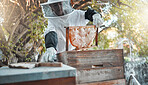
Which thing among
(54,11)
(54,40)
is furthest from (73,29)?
(54,11)

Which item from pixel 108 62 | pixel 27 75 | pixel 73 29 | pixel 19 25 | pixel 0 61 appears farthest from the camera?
pixel 19 25

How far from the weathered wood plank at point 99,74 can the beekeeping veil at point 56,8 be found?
803 mm

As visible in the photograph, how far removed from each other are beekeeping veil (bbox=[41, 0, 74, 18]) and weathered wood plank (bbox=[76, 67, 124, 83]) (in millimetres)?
803

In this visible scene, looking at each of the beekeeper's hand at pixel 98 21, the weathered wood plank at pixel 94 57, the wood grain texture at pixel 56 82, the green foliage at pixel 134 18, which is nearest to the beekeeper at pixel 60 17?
the beekeeper's hand at pixel 98 21

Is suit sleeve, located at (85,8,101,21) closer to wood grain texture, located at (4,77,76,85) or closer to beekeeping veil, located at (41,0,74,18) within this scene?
beekeeping veil, located at (41,0,74,18)

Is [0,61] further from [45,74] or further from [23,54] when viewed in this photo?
[45,74]

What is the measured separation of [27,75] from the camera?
67cm

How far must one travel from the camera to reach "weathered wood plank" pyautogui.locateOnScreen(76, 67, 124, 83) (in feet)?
3.66

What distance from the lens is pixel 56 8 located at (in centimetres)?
160

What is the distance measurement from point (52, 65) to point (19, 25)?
111 inches

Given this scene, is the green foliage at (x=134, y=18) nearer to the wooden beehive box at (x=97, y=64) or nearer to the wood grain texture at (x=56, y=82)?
the wooden beehive box at (x=97, y=64)

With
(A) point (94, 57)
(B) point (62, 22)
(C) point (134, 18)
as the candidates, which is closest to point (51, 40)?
(B) point (62, 22)

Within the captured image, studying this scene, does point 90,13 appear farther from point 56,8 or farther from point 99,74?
Result: point 99,74

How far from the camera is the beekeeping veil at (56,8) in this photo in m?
1.56
